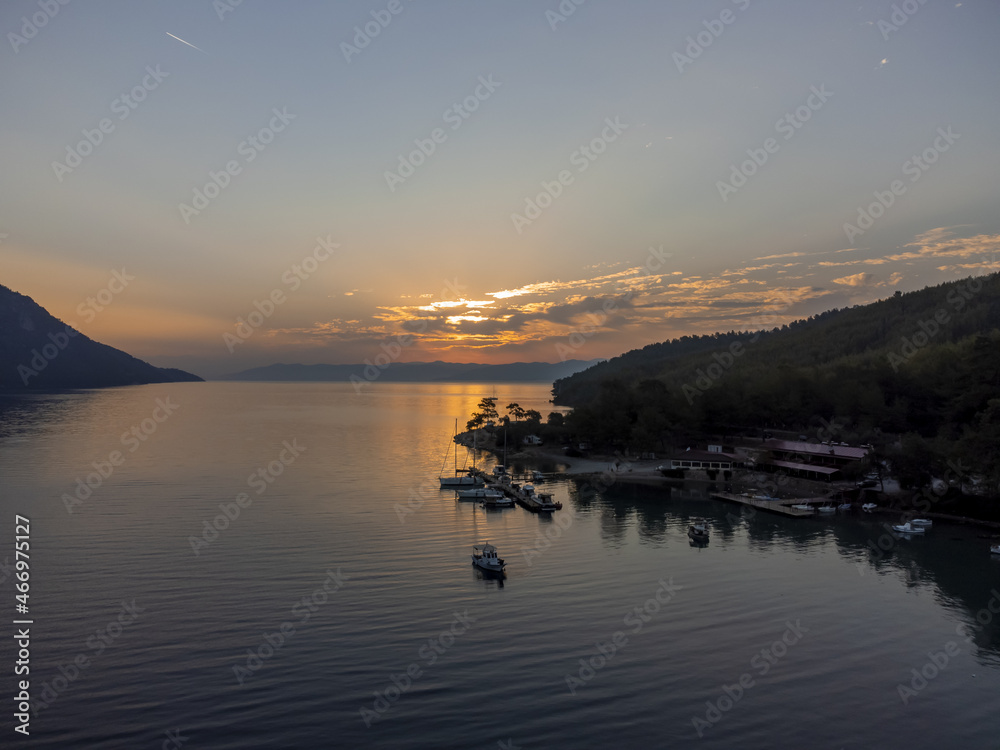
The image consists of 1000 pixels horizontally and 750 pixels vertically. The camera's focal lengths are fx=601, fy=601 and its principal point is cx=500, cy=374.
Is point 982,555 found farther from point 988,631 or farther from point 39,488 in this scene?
point 39,488

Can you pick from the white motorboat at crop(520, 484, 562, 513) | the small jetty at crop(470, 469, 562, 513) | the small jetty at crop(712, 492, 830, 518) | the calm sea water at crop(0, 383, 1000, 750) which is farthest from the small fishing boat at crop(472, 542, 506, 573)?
the small jetty at crop(712, 492, 830, 518)

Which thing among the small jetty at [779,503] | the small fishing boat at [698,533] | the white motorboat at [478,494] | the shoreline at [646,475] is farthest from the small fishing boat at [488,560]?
the shoreline at [646,475]

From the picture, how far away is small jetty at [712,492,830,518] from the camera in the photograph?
4828 centimetres

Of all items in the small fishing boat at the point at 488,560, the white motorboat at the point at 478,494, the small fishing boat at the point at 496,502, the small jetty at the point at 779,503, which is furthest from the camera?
the white motorboat at the point at 478,494

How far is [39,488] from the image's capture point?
164 ft

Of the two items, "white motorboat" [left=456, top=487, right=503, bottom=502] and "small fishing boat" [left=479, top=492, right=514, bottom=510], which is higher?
"white motorboat" [left=456, top=487, right=503, bottom=502]

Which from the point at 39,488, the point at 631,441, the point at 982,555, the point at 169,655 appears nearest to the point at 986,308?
the point at 631,441

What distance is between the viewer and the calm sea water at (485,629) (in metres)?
17.3

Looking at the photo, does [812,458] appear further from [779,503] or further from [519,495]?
[519,495]

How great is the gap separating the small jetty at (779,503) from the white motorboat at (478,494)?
20512 millimetres

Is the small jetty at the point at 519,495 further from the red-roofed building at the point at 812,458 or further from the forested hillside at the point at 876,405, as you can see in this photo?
the red-roofed building at the point at 812,458

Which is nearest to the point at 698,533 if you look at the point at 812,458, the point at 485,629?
the point at 485,629

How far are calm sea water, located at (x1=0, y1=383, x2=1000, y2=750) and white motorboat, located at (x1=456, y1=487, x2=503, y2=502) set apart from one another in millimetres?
4613

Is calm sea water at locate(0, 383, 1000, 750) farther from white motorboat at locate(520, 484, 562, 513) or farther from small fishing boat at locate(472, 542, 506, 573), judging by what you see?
white motorboat at locate(520, 484, 562, 513)
